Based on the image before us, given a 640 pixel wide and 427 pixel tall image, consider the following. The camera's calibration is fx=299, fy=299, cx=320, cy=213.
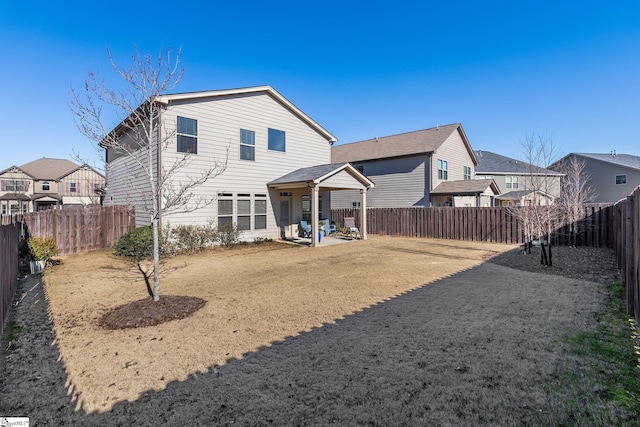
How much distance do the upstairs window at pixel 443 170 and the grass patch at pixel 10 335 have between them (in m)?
22.7

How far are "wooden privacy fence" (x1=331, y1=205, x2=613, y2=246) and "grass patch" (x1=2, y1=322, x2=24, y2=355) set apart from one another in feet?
54.8

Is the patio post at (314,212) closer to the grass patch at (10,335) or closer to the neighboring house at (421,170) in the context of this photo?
the grass patch at (10,335)

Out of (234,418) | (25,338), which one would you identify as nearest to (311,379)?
(234,418)

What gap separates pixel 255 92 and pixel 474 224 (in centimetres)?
1348

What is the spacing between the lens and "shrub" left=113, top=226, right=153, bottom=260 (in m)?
10.8

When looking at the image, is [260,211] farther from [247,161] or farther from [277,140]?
[277,140]

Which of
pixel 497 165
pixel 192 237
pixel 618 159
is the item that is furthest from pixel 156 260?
pixel 618 159

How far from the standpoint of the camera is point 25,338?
449 centimetres

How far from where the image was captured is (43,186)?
40.5 metres

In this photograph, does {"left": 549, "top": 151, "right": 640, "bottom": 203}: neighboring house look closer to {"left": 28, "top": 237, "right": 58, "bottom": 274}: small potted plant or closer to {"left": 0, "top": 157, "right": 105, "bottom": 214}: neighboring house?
{"left": 28, "top": 237, "right": 58, "bottom": 274}: small potted plant

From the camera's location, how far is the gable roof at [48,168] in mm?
40938

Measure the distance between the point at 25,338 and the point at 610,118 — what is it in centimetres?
3046

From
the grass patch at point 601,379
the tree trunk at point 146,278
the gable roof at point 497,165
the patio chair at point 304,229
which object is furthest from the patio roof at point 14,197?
the gable roof at point 497,165

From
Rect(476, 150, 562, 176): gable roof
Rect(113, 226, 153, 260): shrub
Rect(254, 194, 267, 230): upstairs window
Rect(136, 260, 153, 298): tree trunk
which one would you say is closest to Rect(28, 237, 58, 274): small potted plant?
Rect(113, 226, 153, 260): shrub
